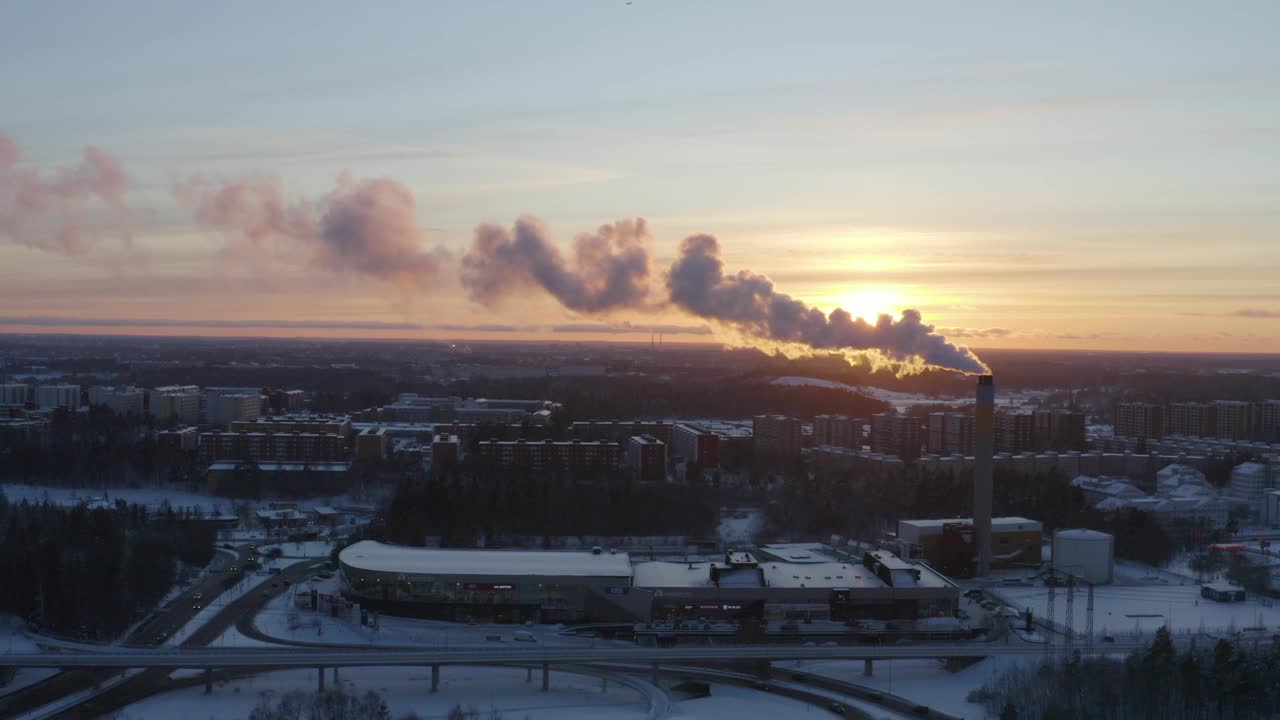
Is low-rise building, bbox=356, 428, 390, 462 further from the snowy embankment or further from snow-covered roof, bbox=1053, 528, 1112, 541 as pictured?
snow-covered roof, bbox=1053, 528, 1112, 541

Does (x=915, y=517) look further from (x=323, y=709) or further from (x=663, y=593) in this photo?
(x=323, y=709)

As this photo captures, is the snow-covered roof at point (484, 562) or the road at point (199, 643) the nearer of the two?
the road at point (199, 643)

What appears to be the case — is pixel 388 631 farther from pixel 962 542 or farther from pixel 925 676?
pixel 962 542

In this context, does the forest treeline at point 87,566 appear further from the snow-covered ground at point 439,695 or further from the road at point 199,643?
the snow-covered ground at point 439,695

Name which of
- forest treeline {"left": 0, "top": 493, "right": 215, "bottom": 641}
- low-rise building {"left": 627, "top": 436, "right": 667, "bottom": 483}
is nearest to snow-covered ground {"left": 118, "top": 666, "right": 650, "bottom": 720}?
forest treeline {"left": 0, "top": 493, "right": 215, "bottom": 641}

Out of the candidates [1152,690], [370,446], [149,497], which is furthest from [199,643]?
[370,446]

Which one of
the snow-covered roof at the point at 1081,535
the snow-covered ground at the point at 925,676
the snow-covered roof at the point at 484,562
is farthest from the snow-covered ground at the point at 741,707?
the snow-covered roof at the point at 1081,535
